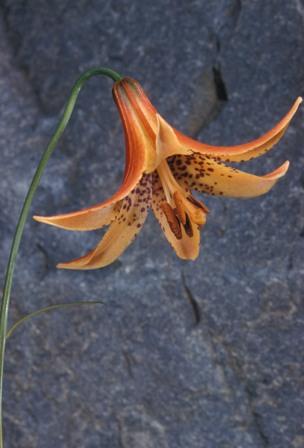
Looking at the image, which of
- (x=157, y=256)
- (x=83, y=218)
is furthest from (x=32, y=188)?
(x=157, y=256)

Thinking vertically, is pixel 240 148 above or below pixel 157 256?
above

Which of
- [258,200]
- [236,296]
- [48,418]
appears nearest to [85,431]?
[48,418]

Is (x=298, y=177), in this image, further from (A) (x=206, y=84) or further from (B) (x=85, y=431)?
(B) (x=85, y=431)

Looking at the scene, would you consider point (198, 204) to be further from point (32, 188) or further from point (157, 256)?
point (157, 256)

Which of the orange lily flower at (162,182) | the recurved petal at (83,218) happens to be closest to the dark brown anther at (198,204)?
the orange lily flower at (162,182)

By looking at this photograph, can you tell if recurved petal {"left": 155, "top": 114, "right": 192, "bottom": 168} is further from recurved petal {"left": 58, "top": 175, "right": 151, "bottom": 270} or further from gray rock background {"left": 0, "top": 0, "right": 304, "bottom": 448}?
gray rock background {"left": 0, "top": 0, "right": 304, "bottom": 448}
